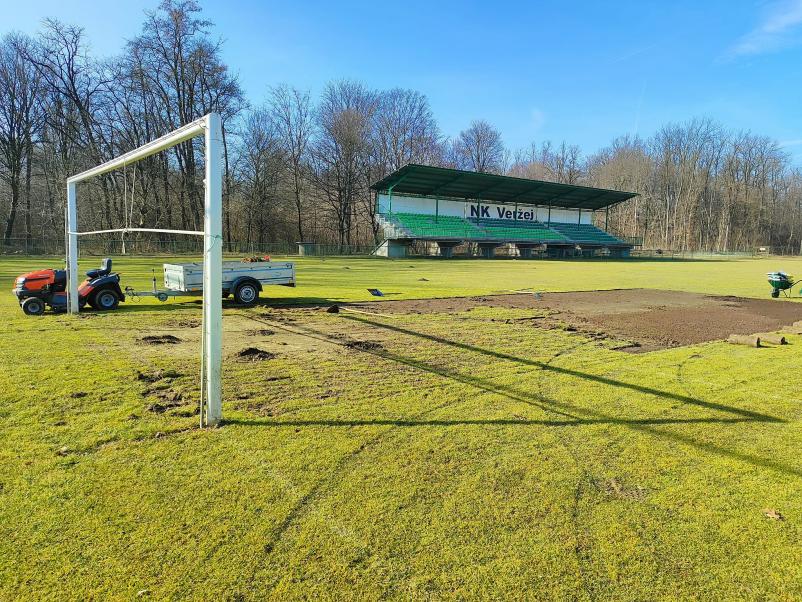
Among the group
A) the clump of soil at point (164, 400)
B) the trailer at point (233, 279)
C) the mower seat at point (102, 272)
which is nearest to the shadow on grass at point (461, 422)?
the clump of soil at point (164, 400)

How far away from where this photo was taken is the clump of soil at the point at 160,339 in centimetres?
832

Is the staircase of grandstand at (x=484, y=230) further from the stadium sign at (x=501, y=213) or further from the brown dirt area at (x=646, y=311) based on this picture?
the brown dirt area at (x=646, y=311)

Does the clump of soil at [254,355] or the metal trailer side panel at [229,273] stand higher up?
the metal trailer side panel at [229,273]

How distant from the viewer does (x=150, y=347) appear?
7926mm

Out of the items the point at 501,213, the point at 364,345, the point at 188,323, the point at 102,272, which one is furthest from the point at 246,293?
the point at 501,213

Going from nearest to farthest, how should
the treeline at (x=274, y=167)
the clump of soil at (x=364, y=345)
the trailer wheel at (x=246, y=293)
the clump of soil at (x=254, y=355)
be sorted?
the clump of soil at (x=254, y=355) < the clump of soil at (x=364, y=345) < the trailer wheel at (x=246, y=293) < the treeline at (x=274, y=167)

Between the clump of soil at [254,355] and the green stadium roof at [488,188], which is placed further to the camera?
the green stadium roof at [488,188]

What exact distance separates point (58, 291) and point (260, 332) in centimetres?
577

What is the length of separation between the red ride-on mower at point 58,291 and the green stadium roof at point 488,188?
38.5 m

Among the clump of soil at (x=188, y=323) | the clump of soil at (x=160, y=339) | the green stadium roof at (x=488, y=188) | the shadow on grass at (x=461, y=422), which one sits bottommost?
the shadow on grass at (x=461, y=422)

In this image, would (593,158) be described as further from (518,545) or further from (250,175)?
(518,545)

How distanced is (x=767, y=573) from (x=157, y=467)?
13.3ft

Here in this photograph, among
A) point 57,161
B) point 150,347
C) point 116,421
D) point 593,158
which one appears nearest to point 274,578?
point 116,421

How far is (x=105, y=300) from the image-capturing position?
12008 mm
